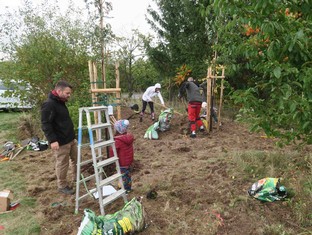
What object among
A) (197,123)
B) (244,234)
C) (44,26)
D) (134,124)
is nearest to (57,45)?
(44,26)

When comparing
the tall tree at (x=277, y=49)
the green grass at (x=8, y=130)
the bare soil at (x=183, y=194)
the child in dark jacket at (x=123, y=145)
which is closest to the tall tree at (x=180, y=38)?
the bare soil at (x=183, y=194)

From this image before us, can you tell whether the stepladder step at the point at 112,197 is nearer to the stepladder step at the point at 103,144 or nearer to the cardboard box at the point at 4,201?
the stepladder step at the point at 103,144

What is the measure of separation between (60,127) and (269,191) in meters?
3.23

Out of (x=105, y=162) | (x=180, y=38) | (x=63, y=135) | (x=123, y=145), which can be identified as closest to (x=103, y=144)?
(x=105, y=162)

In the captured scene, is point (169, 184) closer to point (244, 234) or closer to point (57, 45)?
point (244, 234)

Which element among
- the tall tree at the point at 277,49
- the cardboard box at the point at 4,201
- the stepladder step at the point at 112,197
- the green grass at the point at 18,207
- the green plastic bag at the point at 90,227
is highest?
the tall tree at the point at 277,49

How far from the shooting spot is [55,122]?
402cm

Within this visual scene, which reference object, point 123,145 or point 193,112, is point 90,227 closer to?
point 123,145

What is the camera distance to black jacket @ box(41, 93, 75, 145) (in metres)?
3.87

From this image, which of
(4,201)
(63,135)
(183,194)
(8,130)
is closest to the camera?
(4,201)

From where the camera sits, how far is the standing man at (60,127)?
3875 mm

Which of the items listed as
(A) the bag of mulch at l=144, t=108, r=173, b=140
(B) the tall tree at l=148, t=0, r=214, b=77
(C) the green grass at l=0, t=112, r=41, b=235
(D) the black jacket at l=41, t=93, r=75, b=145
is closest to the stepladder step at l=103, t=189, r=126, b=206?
(C) the green grass at l=0, t=112, r=41, b=235

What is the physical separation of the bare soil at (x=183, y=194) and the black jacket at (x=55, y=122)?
3.24ft

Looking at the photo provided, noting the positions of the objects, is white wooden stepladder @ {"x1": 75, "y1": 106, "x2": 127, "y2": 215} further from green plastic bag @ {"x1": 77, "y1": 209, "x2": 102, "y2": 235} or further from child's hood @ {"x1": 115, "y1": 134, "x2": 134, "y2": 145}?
green plastic bag @ {"x1": 77, "y1": 209, "x2": 102, "y2": 235}
